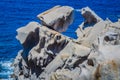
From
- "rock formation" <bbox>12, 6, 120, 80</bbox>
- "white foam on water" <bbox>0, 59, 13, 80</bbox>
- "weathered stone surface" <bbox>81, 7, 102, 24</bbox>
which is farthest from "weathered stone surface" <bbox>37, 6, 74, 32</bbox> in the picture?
"white foam on water" <bbox>0, 59, 13, 80</bbox>

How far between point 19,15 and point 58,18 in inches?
2763

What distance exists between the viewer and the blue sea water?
72.2m

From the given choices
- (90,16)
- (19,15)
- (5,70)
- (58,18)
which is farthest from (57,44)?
(19,15)

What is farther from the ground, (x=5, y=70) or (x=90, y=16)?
(x=90, y=16)

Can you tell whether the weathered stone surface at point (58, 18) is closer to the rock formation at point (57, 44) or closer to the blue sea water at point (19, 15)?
the rock formation at point (57, 44)

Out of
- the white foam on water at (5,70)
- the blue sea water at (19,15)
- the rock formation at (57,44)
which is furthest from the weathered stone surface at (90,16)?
the blue sea water at (19,15)

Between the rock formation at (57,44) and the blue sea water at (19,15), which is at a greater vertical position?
the blue sea water at (19,15)

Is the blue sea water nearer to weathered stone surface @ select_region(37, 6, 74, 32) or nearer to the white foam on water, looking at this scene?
the white foam on water

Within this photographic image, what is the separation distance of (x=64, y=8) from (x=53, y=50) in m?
6.55

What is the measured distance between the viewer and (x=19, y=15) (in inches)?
4614

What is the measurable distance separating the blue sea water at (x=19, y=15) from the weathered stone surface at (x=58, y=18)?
13488 millimetres

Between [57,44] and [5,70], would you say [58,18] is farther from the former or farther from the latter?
[5,70]

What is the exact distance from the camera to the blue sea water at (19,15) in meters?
72.2

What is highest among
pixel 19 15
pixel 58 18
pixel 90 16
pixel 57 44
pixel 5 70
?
pixel 19 15
